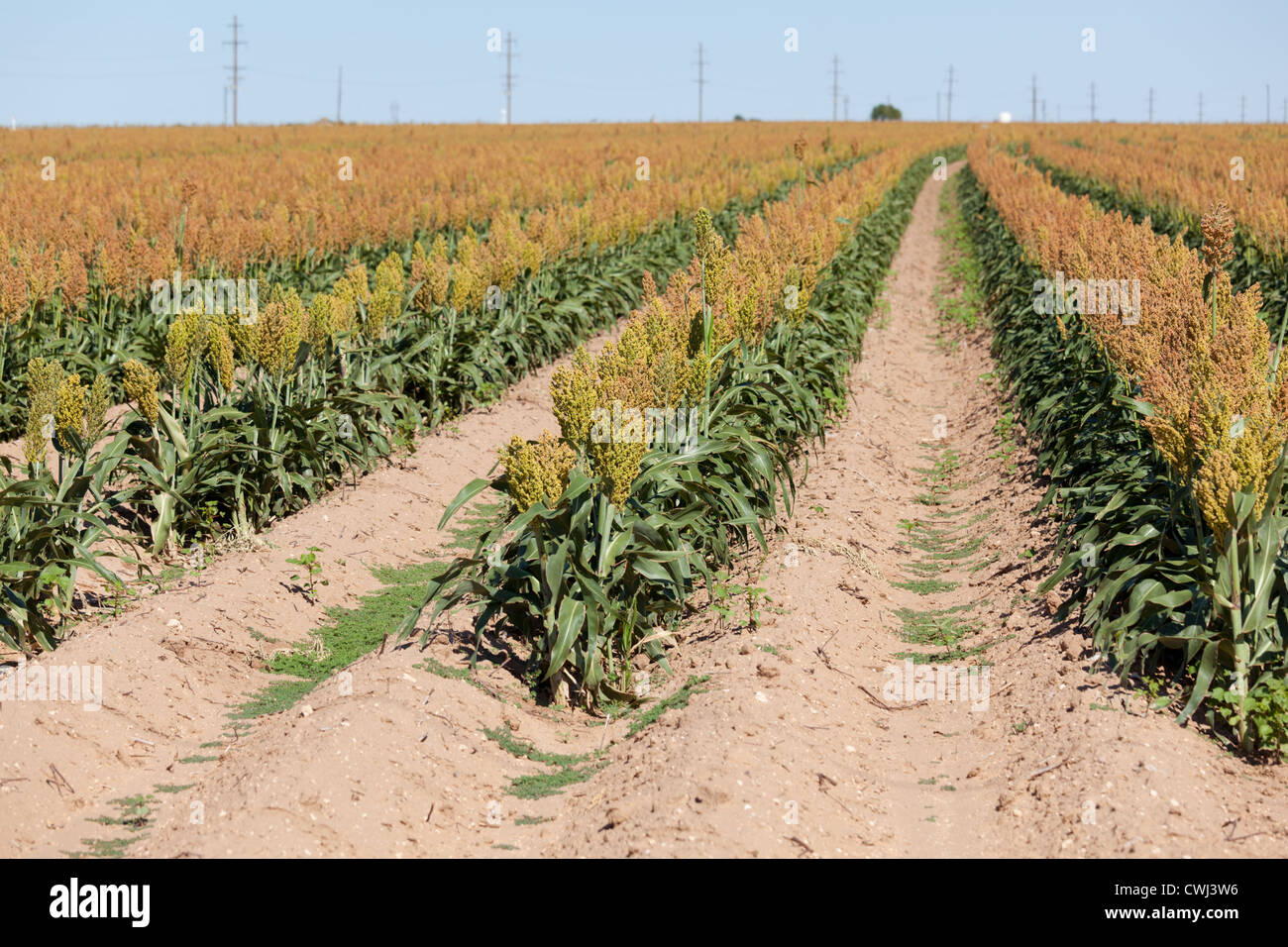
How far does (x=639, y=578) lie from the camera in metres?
5.58

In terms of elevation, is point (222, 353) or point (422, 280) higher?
point (422, 280)

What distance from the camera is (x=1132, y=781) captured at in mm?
4289

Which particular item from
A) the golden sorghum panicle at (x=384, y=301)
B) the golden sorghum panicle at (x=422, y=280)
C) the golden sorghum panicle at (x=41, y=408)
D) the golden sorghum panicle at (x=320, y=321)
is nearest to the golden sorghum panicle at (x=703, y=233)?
the golden sorghum panicle at (x=320, y=321)

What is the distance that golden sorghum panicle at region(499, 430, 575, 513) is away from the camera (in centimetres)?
488

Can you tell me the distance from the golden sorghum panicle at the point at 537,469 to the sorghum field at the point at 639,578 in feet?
0.08

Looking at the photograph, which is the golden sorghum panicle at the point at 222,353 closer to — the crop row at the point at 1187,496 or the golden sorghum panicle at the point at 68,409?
the golden sorghum panicle at the point at 68,409

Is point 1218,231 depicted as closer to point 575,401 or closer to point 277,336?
point 575,401

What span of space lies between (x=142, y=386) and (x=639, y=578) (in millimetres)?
3273

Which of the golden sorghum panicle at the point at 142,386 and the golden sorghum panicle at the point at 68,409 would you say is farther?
the golden sorghum panicle at the point at 142,386

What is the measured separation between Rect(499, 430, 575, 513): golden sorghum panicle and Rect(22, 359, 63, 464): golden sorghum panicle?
7.87ft

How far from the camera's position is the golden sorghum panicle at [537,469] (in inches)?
192

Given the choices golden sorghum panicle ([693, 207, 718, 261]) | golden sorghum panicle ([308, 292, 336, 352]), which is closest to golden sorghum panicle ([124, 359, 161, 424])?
golden sorghum panicle ([308, 292, 336, 352])

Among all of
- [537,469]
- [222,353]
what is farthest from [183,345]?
[537,469]

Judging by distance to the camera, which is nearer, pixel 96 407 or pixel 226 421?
pixel 96 407
